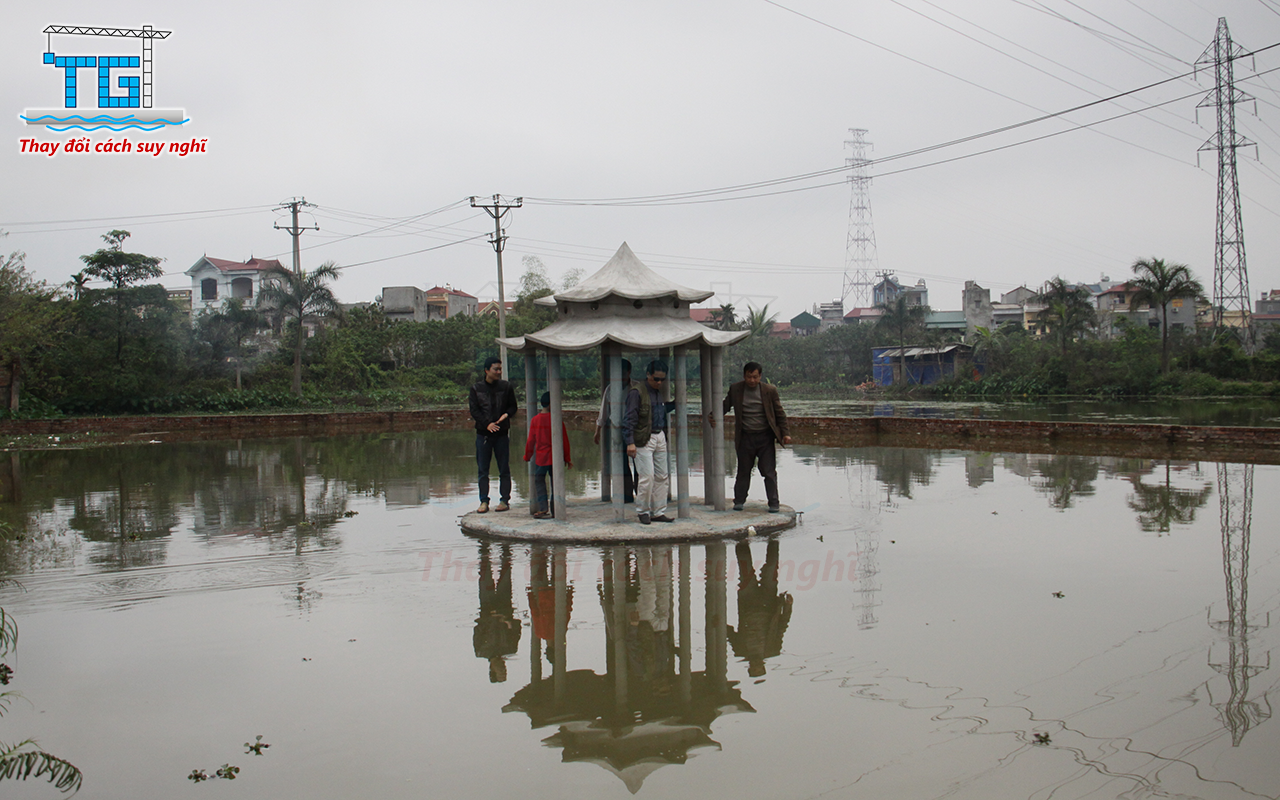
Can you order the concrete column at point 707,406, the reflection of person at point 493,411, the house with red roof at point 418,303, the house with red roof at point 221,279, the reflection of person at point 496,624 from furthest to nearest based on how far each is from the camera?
the house with red roof at point 418,303
the house with red roof at point 221,279
the concrete column at point 707,406
the reflection of person at point 493,411
the reflection of person at point 496,624

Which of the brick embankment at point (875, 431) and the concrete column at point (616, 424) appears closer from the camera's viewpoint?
the concrete column at point (616, 424)

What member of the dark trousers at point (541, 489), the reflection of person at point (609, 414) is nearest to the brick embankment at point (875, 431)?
the reflection of person at point (609, 414)

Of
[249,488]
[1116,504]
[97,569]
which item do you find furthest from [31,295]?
[1116,504]

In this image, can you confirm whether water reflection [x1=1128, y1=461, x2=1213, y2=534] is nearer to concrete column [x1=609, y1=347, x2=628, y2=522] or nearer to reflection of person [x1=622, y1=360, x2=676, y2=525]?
reflection of person [x1=622, y1=360, x2=676, y2=525]

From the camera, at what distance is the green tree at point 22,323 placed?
29.3m

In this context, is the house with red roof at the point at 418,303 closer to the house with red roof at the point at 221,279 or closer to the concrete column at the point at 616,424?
the house with red roof at the point at 221,279

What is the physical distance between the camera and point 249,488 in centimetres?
1352

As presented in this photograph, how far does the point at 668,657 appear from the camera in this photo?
537 cm

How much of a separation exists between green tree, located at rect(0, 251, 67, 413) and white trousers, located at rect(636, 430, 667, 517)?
29.0m

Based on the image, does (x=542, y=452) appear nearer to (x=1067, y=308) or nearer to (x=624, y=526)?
(x=624, y=526)

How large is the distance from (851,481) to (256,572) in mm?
8635

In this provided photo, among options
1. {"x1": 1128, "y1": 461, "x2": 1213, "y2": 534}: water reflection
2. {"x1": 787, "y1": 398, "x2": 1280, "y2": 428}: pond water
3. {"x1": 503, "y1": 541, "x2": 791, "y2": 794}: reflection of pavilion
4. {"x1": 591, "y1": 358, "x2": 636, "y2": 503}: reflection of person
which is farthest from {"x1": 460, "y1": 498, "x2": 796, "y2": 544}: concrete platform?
{"x1": 787, "y1": 398, "x2": 1280, "y2": 428}: pond water

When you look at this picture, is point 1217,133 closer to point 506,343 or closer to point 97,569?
point 506,343

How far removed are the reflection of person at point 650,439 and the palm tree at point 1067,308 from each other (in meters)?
43.5
